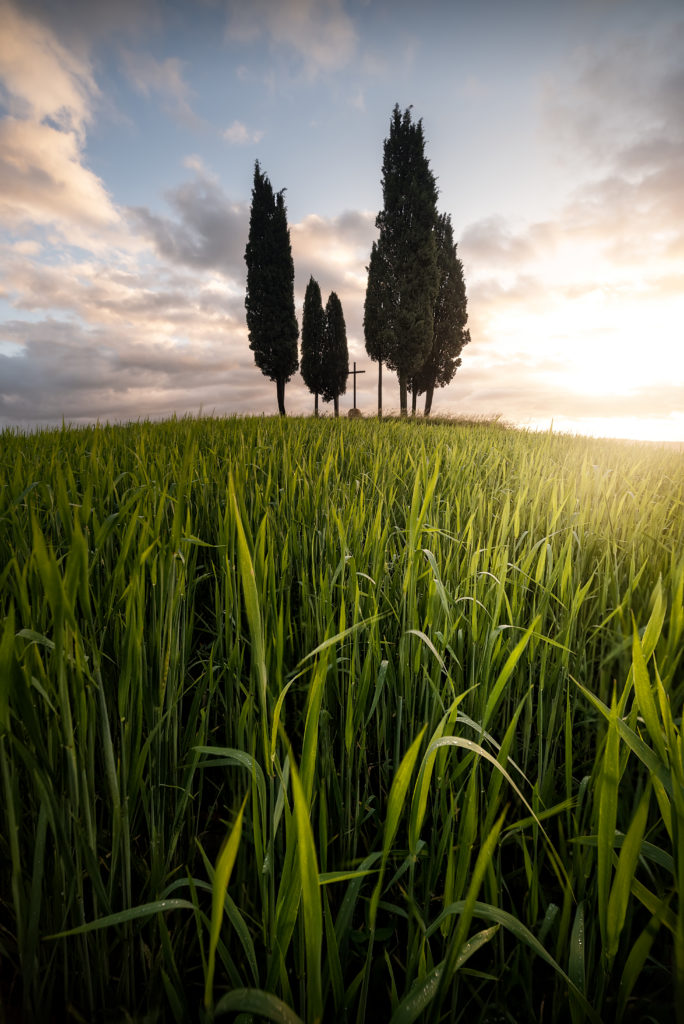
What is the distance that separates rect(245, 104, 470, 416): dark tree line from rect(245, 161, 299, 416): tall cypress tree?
46 mm

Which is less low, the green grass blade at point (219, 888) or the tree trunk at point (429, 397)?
the tree trunk at point (429, 397)

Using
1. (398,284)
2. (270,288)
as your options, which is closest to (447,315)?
(398,284)

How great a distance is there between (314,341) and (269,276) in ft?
33.5

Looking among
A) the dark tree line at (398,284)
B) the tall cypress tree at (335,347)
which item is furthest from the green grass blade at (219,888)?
the tall cypress tree at (335,347)

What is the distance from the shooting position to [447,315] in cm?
2242

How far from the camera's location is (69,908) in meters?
0.57

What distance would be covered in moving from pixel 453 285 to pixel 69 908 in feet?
82.9

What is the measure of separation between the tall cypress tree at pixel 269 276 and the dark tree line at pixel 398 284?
0.15 ft

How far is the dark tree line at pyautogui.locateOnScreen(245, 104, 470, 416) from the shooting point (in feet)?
59.1

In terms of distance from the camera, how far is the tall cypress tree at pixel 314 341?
1210 inches

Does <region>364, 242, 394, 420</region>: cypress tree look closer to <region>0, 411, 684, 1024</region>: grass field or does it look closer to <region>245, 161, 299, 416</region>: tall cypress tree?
<region>245, 161, 299, 416</region>: tall cypress tree

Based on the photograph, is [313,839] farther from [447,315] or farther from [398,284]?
[447,315]

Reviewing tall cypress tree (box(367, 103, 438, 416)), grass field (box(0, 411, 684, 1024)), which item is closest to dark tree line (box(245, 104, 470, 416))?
tall cypress tree (box(367, 103, 438, 416))

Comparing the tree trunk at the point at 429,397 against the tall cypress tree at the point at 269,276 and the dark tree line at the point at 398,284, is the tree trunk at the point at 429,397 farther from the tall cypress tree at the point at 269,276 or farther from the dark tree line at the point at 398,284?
the tall cypress tree at the point at 269,276
